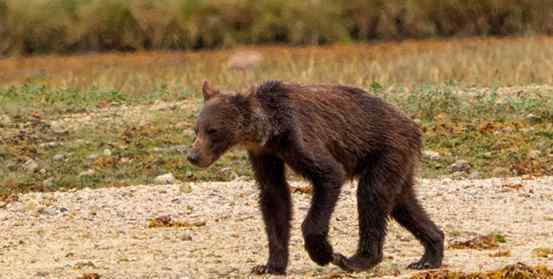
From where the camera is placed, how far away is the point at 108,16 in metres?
30.5

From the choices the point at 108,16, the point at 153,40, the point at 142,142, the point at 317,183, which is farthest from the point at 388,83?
the point at 317,183

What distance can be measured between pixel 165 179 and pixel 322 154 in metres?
6.45

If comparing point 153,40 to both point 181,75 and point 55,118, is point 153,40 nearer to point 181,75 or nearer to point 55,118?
point 181,75

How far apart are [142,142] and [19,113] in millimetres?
2411

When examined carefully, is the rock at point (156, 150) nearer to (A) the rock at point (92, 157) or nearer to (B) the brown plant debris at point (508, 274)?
(A) the rock at point (92, 157)

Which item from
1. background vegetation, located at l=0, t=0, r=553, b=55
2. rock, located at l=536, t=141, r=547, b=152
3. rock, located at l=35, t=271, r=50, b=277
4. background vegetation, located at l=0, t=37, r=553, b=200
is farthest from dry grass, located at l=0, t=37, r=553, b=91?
rock, located at l=35, t=271, r=50, b=277

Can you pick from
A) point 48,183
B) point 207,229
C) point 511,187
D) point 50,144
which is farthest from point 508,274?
point 50,144

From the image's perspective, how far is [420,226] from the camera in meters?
12.1

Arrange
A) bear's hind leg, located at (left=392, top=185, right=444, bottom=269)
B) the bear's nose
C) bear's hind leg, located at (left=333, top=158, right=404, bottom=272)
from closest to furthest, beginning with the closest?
the bear's nose → bear's hind leg, located at (left=333, top=158, right=404, bottom=272) → bear's hind leg, located at (left=392, top=185, right=444, bottom=269)

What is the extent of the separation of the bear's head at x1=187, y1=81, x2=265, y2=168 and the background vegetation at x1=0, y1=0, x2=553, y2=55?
17.0 metres

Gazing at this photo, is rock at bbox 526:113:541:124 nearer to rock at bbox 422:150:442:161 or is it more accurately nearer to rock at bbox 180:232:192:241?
rock at bbox 422:150:442:161

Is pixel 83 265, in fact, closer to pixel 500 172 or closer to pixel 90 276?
pixel 90 276

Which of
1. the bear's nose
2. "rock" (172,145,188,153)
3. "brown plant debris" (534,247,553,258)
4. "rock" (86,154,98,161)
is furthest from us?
"rock" (172,145,188,153)

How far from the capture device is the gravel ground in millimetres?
12266
